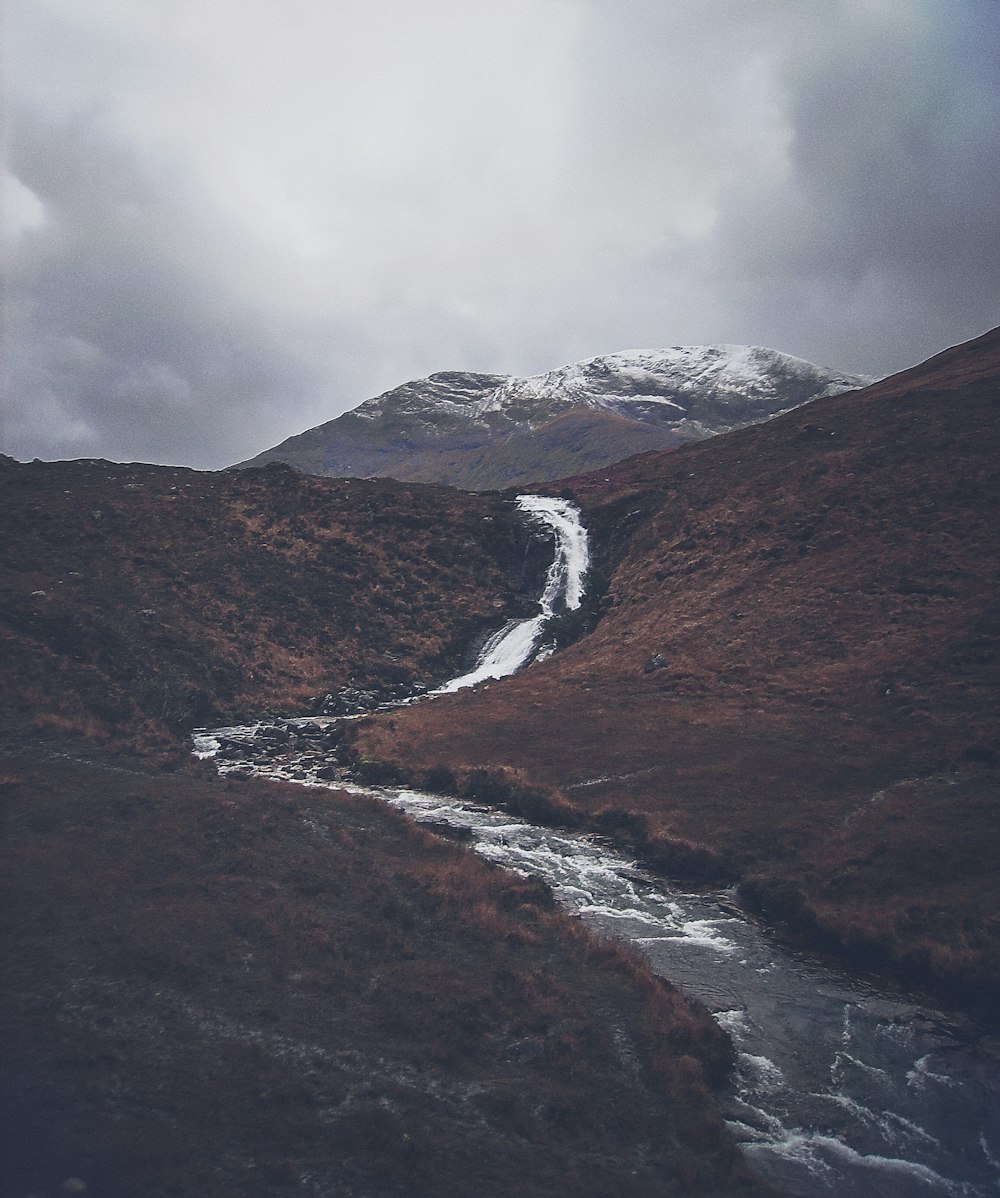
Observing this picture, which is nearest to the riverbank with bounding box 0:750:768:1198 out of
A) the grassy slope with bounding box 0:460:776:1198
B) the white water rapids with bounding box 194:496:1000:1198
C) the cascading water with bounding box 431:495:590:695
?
the grassy slope with bounding box 0:460:776:1198

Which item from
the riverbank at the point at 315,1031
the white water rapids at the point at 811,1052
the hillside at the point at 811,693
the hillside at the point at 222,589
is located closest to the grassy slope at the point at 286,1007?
the riverbank at the point at 315,1031

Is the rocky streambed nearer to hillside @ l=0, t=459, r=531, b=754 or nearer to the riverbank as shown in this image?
the riverbank

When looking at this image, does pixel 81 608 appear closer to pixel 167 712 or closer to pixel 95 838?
pixel 167 712

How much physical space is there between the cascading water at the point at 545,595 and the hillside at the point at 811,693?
2803mm

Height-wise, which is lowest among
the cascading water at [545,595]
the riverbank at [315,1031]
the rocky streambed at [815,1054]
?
the rocky streambed at [815,1054]

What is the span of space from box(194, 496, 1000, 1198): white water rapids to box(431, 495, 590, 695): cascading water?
101 feet

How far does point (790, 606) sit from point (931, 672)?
12823mm

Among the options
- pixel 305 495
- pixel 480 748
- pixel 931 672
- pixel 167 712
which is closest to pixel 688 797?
pixel 480 748

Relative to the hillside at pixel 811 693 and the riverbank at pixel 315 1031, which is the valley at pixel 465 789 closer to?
the riverbank at pixel 315 1031

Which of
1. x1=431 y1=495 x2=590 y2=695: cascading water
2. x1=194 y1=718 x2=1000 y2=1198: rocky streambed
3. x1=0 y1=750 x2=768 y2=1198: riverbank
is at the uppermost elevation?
x1=431 y1=495 x2=590 y2=695: cascading water

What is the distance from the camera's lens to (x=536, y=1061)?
17797mm

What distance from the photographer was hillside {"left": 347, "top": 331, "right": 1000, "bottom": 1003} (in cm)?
2656

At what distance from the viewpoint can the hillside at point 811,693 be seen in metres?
26.6

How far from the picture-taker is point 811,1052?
19188 millimetres
